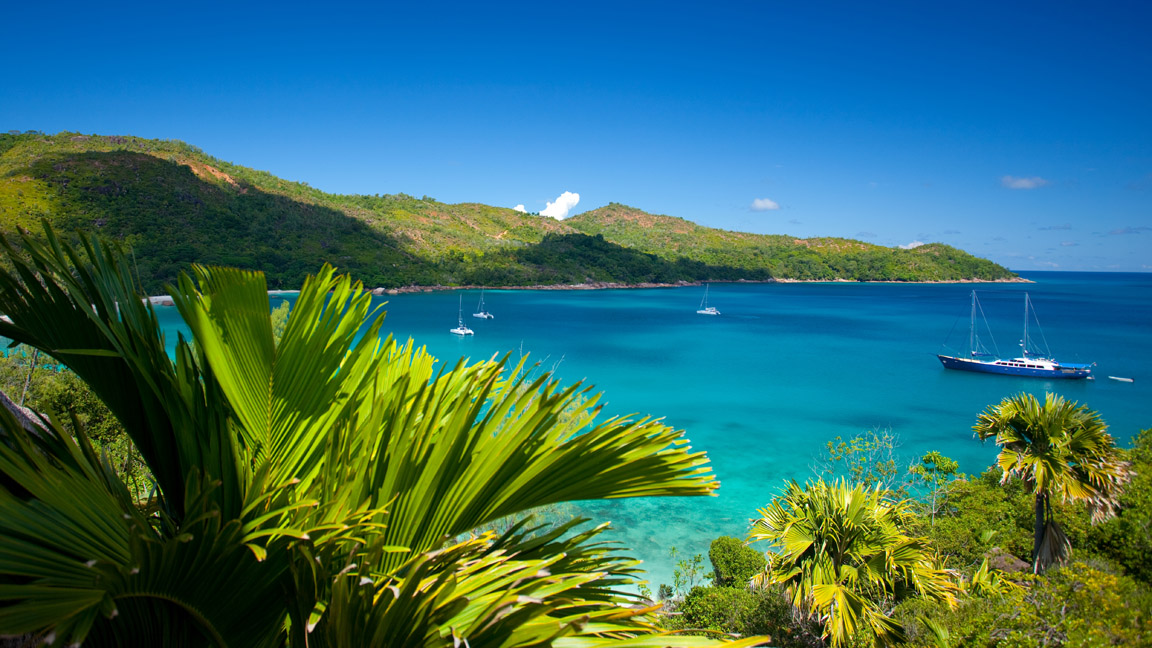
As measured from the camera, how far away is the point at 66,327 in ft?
4.58

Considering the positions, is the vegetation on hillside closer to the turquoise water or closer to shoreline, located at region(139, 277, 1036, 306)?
shoreline, located at region(139, 277, 1036, 306)

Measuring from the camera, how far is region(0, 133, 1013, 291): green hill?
67.7 metres

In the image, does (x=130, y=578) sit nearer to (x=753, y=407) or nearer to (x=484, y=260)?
(x=753, y=407)

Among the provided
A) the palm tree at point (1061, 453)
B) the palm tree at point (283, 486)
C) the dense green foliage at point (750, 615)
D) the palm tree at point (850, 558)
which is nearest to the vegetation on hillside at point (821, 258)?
the dense green foliage at point (750, 615)

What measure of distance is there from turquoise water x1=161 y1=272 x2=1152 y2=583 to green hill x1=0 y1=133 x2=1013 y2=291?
13.1 metres

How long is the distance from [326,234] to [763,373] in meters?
78.9

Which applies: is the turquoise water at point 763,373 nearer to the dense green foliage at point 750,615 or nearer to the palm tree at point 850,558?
the dense green foliage at point 750,615

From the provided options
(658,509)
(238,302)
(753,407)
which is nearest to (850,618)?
(238,302)

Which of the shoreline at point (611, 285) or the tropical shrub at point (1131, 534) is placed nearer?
the tropical shrub at point (1131, 534)

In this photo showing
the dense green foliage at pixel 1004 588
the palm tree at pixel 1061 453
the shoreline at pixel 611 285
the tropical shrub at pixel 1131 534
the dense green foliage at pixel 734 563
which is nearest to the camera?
the dense green foliage at pixel 1004 588

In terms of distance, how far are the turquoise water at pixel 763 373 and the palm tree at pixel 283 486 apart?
0.82m

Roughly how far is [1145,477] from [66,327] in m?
14.4

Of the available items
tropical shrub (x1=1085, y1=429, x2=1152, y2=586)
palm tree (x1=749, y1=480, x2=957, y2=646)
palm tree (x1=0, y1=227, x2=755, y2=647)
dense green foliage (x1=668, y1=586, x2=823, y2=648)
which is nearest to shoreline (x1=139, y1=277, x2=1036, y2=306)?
dense green foliage (x1=668, y1=586, x2=823, y2=648)

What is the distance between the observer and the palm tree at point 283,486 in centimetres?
111
